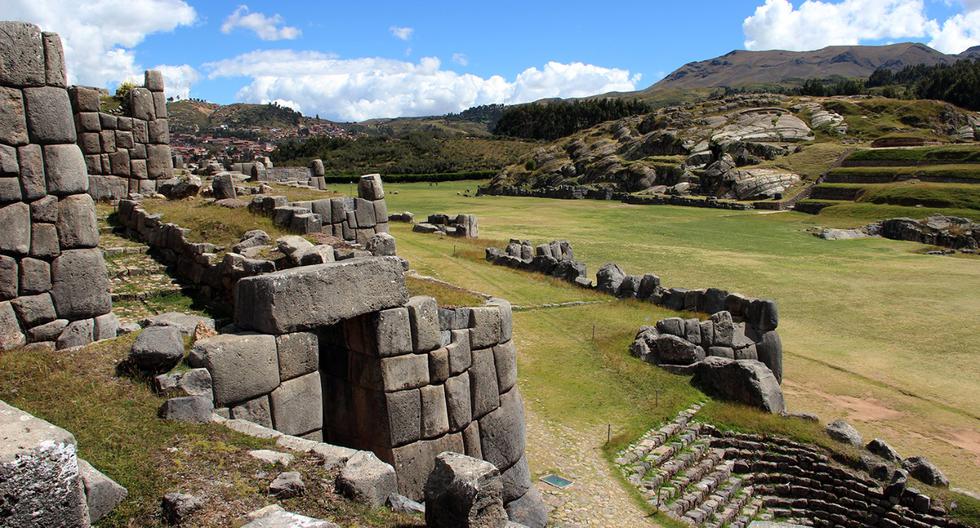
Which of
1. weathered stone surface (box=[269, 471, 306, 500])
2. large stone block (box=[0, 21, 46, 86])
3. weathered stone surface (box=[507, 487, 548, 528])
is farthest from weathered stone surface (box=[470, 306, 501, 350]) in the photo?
large stone block (box=[0, 21, 46, 86])

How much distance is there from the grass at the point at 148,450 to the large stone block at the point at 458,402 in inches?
115

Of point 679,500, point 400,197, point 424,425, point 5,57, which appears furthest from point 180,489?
point 400,197

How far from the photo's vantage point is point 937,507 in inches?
559

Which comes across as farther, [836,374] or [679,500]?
[836,374]

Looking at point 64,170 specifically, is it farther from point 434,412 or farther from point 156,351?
point 434,412

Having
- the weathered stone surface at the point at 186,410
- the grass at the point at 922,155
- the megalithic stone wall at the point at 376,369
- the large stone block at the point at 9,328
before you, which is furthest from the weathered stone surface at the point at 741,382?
the grass at the point at 922,155

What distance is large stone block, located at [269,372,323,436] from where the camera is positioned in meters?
8.83

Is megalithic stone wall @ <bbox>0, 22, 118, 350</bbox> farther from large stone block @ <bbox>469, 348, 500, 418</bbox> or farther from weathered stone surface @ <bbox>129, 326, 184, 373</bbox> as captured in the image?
large stone block @ <bbox>469, 348, 500, 418</bbox>

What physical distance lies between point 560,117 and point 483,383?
146353 millimetres

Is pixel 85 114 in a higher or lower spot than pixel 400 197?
higher

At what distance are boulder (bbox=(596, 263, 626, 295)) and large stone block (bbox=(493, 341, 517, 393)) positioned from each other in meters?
17.9

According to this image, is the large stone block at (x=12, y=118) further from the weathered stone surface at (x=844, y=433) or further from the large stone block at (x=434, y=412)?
the weathered stone surface at (x=844, y=433)

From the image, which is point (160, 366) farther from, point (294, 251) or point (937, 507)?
point (937, 507)

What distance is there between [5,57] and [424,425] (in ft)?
23.9
